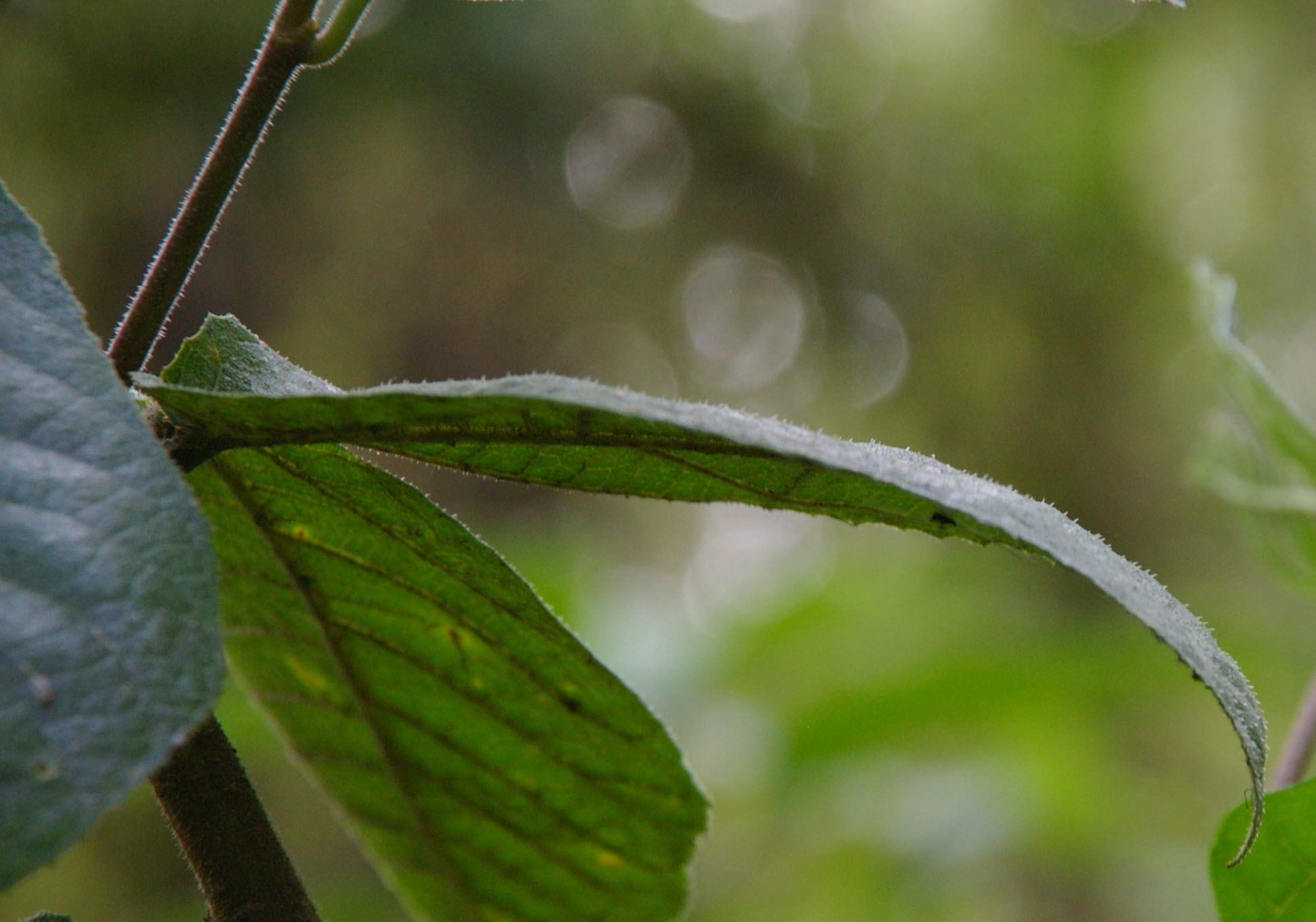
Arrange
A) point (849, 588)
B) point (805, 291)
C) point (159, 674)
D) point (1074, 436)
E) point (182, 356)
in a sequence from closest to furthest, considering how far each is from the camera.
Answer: point (159, 674)
point (182, 356)
point (849, 588)
point (1074, 436)
point (805, 291)

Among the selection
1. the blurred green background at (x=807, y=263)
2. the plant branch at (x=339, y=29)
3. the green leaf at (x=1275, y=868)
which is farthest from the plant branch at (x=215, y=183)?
the blurred green background at (x=807, y=263)

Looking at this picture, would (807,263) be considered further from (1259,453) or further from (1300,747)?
(1300,747)

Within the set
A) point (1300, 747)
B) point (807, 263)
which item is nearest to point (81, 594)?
point (1300, 747)

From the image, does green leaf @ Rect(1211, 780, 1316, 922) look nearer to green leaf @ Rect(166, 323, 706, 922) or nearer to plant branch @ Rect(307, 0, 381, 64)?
green leaf @ Rect(166, 323, 706, 922)

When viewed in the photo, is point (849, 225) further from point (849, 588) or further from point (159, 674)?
point (159, 674)

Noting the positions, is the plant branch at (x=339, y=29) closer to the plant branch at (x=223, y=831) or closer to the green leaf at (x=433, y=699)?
the green leaf at (x=433, y=699)

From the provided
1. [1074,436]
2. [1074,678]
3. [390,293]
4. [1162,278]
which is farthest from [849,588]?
[1162,278]

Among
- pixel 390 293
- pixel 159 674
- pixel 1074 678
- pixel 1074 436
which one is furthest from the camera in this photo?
pixel 1074 436
